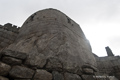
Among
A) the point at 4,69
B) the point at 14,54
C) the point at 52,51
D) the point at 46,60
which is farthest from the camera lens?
the point at 52,51

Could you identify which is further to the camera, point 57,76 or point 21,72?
point 57,76

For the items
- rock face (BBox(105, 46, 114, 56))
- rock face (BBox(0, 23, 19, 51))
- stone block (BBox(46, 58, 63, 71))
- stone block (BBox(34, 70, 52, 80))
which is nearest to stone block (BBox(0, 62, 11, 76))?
stone block (BBox(34, 70, 52, 80))

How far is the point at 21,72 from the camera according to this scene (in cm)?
167

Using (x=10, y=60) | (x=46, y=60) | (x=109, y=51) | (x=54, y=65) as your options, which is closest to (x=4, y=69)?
(x=10, y=60)

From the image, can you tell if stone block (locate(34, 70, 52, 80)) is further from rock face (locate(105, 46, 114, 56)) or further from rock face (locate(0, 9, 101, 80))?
rock face (locate(105, 46, 114, 56))

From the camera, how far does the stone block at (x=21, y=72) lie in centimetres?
162

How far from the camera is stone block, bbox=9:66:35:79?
162 cm

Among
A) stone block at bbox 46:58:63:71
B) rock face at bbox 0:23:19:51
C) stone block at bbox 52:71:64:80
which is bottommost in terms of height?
stone block at bbox 52:71:64:80

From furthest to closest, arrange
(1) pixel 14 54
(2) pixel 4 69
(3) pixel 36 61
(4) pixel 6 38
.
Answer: (4) pixel 6 38, (3) pixel 36 61, (1) pixel 14 54, (2) pixel 4 69

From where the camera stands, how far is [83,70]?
2793mm

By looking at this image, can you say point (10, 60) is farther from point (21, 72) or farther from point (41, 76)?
point (41, 76)

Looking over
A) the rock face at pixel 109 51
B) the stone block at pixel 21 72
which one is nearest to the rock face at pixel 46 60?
the stone block at pixel 21 72

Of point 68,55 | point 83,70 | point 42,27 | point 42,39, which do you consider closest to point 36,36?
point 42,39

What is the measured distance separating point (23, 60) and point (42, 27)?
227cm
